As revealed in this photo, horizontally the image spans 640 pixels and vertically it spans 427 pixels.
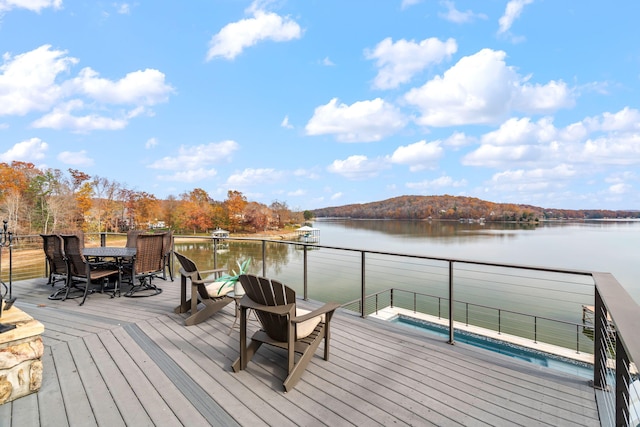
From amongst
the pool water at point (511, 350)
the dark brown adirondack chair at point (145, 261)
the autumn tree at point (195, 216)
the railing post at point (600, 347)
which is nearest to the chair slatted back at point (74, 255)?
the dark brown adirondack chair at point (145, 261)

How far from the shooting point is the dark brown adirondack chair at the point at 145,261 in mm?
4387

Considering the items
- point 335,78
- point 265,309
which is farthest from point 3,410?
point 335,78

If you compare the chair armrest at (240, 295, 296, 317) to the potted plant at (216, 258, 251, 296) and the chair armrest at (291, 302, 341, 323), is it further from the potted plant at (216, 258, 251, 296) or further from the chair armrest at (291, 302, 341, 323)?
the potted plant at (216, 258, 251, 296)

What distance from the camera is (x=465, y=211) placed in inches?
2569

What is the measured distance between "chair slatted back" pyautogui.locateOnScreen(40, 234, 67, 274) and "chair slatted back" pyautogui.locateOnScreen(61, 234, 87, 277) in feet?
0.43

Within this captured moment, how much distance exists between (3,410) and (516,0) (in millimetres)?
13003

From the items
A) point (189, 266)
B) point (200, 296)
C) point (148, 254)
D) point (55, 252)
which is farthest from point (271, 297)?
point (55, 252)

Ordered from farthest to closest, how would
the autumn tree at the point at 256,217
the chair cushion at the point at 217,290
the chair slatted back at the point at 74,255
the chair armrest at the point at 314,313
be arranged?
the autumn tree at the point at 256,217
the chair slatted back at the point at 74,255
the chair cushion at the point at 217,290
the chair armrest at the point at 314,313

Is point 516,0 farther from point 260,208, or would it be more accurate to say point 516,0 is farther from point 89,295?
point 260,208

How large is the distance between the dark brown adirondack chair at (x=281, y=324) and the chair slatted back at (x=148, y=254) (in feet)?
8.90

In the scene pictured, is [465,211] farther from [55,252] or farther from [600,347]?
[55,252]

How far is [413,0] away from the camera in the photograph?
10.1 m

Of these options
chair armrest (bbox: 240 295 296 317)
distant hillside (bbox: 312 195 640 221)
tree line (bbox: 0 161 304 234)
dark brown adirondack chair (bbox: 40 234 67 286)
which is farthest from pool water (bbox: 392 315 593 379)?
distant hillside (bbox: 312 195 640 221)

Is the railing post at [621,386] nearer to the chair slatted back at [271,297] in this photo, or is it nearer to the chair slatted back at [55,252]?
the chair slatted back at [271,297]
